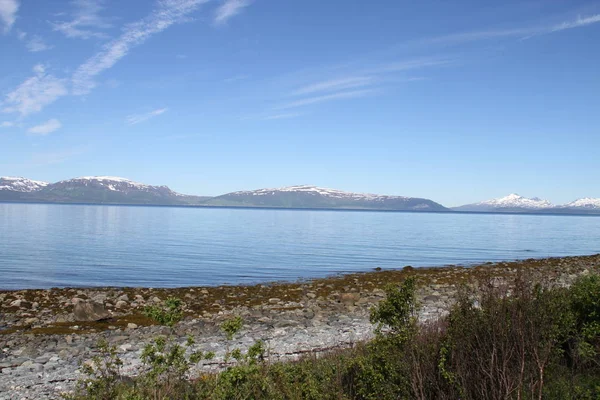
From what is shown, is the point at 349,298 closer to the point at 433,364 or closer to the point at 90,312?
the point at 90,312

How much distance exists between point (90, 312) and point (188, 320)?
391 centimetres

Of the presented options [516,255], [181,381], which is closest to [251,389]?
[181,381]

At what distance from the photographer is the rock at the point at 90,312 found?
1933 centimetres

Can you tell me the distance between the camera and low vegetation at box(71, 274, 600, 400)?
743cm

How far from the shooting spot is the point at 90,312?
19547 mm

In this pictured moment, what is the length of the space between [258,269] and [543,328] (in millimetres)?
31113

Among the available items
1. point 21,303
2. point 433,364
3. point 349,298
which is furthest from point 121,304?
point 433,364

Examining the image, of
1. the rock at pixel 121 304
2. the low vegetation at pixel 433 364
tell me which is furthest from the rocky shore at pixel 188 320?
the low vegetation at pixel 433 364

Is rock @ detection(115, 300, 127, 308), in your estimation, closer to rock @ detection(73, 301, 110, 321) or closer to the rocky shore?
the rocky shore

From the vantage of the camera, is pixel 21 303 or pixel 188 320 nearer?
pixel 188 320

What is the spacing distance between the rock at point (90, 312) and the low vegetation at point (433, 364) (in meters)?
9.72

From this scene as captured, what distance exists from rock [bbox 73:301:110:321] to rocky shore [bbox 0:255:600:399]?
4cm

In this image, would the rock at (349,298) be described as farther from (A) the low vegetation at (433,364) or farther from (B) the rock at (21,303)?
(B) the rock at (21,303)

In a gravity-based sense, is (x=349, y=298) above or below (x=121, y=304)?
above
